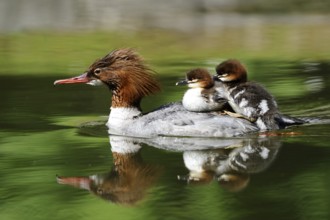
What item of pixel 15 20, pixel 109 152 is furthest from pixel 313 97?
pixel 15 20

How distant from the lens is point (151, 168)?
8.23 meters

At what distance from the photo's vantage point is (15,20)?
19.5 m

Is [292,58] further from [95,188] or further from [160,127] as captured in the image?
[95,188]

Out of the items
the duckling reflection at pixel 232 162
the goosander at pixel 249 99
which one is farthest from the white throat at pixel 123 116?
the duckling reflection at pixel 232 162

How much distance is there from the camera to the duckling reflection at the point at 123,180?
289 inches

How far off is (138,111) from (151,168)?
68.8 inches

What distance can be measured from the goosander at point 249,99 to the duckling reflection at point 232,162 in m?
0.34

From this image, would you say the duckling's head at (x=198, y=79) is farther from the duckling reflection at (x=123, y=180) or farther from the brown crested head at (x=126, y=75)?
the duckling reflection at (x=123, y=180)

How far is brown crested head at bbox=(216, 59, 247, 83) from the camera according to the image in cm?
985

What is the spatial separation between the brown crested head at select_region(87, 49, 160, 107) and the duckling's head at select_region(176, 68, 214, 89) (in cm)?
39

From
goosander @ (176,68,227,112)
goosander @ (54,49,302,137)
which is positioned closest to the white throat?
goosander @ (54,49,302,137)

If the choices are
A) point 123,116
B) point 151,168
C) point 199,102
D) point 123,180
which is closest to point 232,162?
point 151,168

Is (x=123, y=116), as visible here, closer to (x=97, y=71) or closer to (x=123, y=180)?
(x=97, y=71)

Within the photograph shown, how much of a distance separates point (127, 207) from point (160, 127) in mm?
2617
